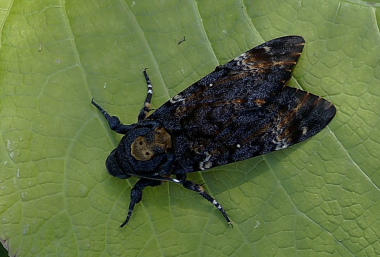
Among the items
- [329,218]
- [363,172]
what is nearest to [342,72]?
[363,172]

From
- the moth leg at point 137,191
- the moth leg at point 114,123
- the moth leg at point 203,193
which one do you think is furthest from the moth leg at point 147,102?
the moth leg at point 203,193

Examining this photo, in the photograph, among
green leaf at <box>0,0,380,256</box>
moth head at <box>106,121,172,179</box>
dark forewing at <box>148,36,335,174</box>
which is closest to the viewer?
green leaf at <box>0,0,380,256</box>

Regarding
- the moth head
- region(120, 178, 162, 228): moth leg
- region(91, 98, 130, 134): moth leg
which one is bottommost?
region(120, 178, 162, 228): moth leg

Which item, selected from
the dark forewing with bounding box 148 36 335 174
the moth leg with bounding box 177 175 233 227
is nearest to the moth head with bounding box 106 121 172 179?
the dark forewing with bounding box 148 36 335 174

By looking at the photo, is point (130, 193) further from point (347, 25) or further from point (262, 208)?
point (347, 25)

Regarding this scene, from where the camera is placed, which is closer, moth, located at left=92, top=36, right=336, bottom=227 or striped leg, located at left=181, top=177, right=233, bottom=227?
moth, located at left=92, top=36, right=336, bottom=227

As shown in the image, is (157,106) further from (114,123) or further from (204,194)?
(204,194)

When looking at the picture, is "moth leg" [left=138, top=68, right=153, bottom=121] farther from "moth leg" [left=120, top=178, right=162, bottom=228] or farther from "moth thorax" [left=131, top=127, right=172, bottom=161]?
"moth leg" [left=120, top=178, right=162, bottom=228]
